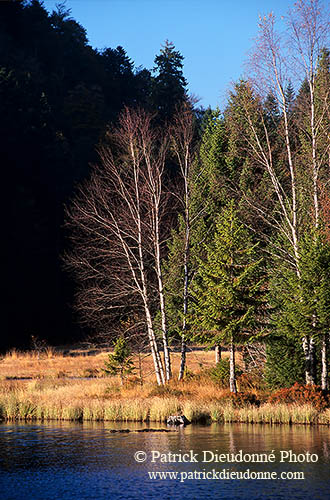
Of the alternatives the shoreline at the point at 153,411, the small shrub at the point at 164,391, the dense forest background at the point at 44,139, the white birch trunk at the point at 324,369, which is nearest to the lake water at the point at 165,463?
the shoreline at the point at 153,411

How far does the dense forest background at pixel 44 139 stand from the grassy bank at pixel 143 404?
2236 centimetres

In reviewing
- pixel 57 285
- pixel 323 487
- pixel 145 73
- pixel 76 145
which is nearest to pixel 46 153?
pixel 76 145

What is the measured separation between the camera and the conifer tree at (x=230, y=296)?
25297 millimetres

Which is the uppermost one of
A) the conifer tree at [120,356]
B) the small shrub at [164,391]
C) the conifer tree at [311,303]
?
the conifer tree at [311,303]

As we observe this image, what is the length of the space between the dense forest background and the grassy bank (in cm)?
2236

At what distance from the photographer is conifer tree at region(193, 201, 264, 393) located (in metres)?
25.3

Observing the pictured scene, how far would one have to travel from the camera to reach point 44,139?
72875 mm

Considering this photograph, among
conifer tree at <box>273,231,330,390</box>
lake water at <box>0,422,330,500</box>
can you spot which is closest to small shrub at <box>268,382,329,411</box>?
conifer tree at <box>273,231,330,390</box>

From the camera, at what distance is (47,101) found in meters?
79.6

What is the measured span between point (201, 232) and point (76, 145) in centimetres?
4465

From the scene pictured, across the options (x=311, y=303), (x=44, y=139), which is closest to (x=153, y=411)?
(x=311, y=303)

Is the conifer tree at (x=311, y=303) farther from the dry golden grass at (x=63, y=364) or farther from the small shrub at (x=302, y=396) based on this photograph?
the dry golden grass at (x=63, y=364)

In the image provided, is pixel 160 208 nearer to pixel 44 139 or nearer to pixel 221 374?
pixel 221 374

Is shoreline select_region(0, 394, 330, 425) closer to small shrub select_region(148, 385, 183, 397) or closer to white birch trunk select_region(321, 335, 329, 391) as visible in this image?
small shrub select_region(148, 385, 183, 397)
